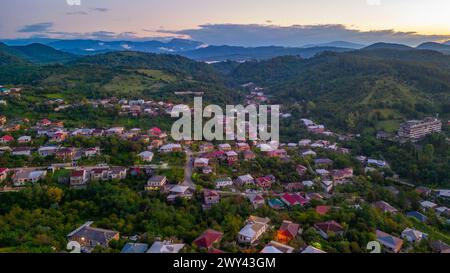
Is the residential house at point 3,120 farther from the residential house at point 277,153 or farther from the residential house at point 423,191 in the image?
the residential house at point 423,191

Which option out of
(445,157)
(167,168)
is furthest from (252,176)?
(445,157)

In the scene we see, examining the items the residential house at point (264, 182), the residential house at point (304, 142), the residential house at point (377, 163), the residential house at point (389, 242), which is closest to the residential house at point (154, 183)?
the residential house at point (264, 182)

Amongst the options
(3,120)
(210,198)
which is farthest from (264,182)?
(3,120)

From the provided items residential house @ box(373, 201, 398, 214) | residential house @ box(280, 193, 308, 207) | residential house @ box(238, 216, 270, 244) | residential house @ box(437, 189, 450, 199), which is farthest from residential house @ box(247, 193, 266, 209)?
residential house @ box(437, 189, 450, 199)

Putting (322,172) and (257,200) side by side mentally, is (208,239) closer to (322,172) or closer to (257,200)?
(257,200)

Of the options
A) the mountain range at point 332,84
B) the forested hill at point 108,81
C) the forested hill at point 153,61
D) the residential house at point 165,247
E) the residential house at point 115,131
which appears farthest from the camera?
the forested hill at point 153,61
